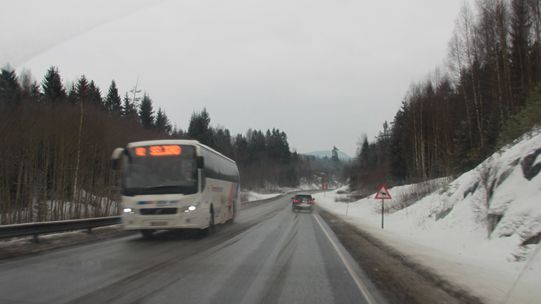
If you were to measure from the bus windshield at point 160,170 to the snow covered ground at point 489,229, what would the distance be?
7228 mm

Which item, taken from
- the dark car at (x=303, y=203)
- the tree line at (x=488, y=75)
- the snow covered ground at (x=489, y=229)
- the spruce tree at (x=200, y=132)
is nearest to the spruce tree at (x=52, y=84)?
the dark car at (x=303, y=203)

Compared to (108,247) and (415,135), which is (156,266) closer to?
(108,247)

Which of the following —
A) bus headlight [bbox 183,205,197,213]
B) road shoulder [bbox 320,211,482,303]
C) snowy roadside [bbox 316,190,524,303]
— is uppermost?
bus headlight [bbox 183,205,197,213]

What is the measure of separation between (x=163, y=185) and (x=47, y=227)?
388cm

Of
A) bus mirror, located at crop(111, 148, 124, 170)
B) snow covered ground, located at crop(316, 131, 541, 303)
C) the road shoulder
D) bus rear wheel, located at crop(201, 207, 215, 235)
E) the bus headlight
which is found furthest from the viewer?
bus rear wheel, located at crop(201, 207, 215, 235)

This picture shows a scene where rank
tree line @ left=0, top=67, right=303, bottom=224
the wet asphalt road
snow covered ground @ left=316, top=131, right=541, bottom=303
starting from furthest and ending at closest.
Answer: tree line @ left=0, top=67, right=303, bottom=224
snow covered ground @ left=316, top=131, right=541, bottom=303
the wet asphalt road

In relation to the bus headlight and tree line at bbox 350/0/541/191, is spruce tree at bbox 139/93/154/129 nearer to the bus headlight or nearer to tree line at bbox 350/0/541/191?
tree line at bbox 350/0/541/191

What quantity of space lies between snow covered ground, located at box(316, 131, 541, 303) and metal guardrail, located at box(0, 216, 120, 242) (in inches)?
435

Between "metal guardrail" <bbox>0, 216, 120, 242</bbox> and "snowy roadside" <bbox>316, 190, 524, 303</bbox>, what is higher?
"metal guardrail" <bbox>0, 216, 120, 242</bbox>

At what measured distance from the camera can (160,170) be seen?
53.1 feet

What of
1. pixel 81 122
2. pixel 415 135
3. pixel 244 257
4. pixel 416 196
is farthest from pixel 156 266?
pixel 415 135

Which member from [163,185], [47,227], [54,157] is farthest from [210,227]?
[54,157]

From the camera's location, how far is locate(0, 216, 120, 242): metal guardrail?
1330 cm

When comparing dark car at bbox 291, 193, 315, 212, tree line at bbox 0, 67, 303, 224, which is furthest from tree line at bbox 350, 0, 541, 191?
tree line at bbox 0, 67, 303, 224
